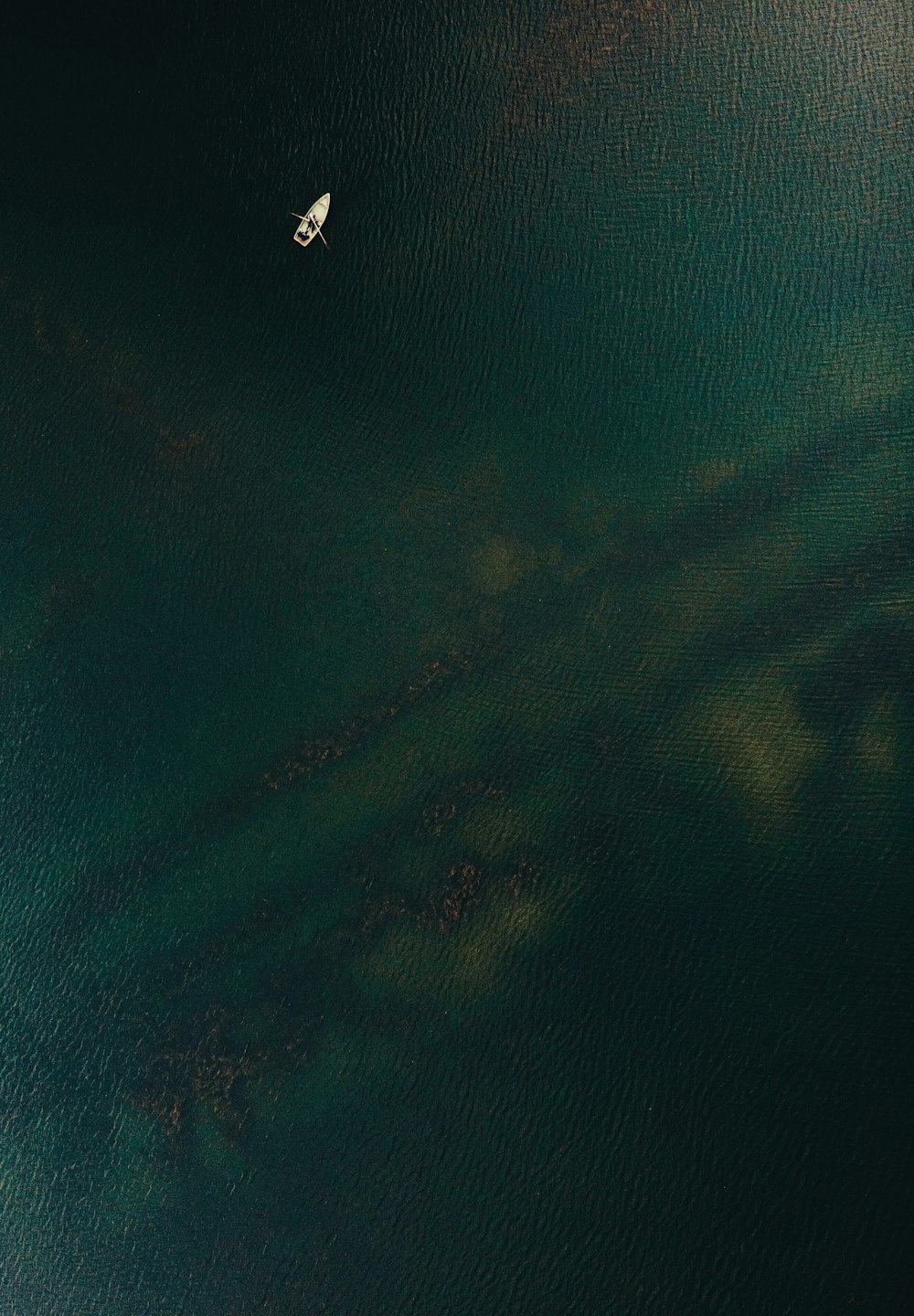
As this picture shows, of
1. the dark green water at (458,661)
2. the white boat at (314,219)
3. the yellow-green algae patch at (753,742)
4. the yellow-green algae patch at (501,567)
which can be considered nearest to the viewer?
the dark green water at (458,661)

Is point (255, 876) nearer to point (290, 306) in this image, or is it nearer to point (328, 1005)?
point (328, 1005)

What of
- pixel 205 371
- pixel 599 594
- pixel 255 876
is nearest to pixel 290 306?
pixel 205 371

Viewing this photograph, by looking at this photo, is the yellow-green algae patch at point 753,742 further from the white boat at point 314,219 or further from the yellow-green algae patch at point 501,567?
the white boat at point 314,219

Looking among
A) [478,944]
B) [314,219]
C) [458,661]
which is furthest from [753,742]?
[314,219]

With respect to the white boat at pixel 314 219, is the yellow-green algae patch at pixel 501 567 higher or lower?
lower

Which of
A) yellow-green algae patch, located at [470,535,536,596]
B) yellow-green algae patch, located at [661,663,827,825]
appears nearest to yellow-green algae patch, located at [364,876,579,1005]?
yellow-green algae patch, located at [661,663,827,825]

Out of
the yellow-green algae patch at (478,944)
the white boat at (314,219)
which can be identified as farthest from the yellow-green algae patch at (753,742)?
the white boat at (314,219)

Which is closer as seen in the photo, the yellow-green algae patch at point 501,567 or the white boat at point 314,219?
the yellow-green algae patch at point 501,567

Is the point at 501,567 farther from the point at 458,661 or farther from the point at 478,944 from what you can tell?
the point at 478,944
